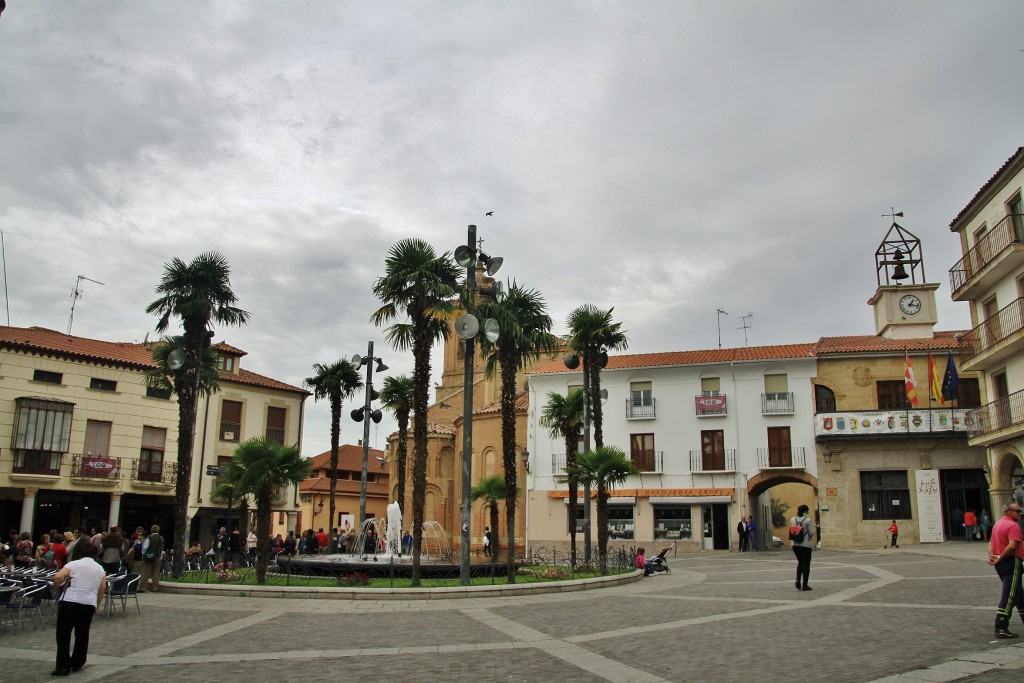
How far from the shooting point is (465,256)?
19047mm

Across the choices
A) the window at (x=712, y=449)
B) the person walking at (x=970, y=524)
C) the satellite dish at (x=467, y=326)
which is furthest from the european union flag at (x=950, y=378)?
the satellite dish at (x=467, y=326)

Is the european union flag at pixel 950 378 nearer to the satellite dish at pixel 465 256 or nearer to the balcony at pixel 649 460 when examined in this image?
the balcony at pixel 649 460

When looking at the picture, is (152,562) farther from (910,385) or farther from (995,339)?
(910,385)

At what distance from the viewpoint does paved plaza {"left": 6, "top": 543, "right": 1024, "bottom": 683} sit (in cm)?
877

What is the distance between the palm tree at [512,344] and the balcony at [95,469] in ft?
75.3

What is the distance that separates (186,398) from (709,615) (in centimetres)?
1734

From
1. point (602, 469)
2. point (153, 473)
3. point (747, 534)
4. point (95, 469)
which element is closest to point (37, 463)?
point (95, 469)

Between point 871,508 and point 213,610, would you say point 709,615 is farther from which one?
point 871,508

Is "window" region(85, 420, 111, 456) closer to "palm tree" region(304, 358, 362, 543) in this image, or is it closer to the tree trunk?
"palm tree" region(304, 358, 362, 543)

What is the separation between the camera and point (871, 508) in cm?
3738

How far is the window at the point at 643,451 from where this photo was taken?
4191 cm

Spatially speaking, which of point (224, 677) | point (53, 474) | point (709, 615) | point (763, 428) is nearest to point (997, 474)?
point (763, 428)

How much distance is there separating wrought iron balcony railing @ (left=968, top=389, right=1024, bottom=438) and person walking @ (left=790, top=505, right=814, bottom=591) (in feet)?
53.0

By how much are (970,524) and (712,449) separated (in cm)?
1216
